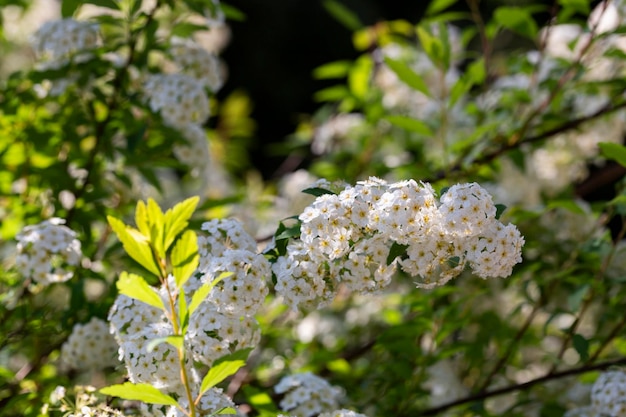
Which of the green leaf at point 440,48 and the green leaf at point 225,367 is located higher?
the green leaf at point 440,48

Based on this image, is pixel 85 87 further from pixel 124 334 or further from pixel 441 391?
pixel 441 391

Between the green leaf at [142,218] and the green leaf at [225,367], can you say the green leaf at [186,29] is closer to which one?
the green leaf at [142,218]

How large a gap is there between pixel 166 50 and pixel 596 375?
5.41 ft

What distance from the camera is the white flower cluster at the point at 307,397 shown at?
6.36 feet

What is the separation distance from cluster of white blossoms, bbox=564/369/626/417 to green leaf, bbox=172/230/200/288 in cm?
113

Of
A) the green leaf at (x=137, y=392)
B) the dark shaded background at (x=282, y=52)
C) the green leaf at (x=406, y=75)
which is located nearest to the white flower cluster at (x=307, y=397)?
the green leaf at (x=137, y=392)

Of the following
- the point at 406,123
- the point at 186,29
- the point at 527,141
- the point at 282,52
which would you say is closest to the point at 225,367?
the point at 406,123

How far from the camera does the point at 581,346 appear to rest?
6.97 feet

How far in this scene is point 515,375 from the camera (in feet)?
10.8

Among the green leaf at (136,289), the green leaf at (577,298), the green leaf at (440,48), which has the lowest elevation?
the green leaf at (577,298)

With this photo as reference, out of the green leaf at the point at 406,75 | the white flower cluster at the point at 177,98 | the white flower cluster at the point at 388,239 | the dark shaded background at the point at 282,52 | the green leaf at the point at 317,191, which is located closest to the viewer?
the white flower cluster at the point at 388,239

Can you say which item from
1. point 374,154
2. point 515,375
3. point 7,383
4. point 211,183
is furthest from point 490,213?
point 211,183

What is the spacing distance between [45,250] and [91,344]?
0.86 ft

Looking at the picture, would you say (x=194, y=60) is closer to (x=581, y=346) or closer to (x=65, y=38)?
(x=65, y=38)
